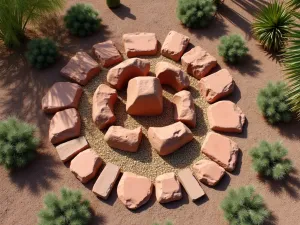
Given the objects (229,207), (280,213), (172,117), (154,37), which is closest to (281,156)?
(280,213)

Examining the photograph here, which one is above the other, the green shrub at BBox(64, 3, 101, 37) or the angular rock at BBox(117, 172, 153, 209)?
the green shrub at BBox(64, 3, 101, 37)

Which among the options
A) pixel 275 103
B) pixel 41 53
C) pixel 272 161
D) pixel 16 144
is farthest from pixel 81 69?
pixel 272 161

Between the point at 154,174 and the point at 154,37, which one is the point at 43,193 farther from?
the point at 154,37

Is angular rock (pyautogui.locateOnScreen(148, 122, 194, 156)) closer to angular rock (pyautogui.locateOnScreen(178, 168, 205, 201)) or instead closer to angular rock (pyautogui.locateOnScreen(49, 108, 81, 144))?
angular rock (pyautogui.locateOnScreen(178, 168, 205, 201))

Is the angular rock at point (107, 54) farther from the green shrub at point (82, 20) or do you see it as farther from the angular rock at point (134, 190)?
the angular rock at point (134, 190)

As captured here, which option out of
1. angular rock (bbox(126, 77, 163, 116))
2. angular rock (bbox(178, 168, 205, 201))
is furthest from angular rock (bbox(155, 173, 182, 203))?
angular rock (bbox(126, 77, 163, 116))

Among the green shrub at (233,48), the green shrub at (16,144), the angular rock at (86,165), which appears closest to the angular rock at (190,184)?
the angular rock at (86,165)
